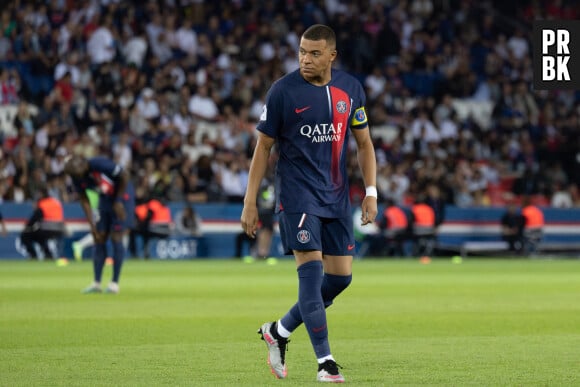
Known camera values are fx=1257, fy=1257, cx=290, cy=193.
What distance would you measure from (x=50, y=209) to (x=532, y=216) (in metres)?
12.1

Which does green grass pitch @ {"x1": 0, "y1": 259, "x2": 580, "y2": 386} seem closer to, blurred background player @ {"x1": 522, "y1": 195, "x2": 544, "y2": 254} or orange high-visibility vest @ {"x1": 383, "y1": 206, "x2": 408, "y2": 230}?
orange high-visibility vest @ {"x1": 383, "y1": 206, "x2": 408, "y2": 230}

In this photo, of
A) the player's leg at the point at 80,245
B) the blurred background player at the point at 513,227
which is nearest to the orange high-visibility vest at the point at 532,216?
the blurred background player at the point at 513,227

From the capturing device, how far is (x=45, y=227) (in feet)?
92.8

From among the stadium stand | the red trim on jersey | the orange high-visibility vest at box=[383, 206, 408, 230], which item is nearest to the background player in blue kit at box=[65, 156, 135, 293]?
the red trim on jersey

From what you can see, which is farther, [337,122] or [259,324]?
Result: [259,324]

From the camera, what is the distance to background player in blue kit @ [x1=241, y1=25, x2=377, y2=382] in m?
8.21

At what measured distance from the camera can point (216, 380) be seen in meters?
8.21

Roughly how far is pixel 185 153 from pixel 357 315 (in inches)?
650

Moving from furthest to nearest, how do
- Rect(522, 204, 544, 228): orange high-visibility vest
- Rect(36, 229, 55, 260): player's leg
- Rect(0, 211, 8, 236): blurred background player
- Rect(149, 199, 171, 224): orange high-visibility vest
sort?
1. Rect(522, 204, 544, 228): orange high-visibility vest
2. Rect(149, 199, 171, 224): orange high-visibility vest
3. Rect(36, 229, 55, 260): player's leg
4. Rect(0, 211, 8, 236): blurred background player

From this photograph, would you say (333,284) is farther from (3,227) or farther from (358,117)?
(3,227)

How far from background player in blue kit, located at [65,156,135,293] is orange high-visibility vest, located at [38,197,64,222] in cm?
1066
